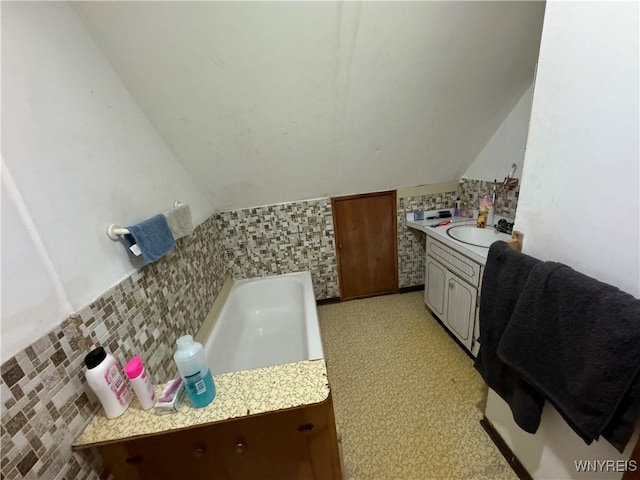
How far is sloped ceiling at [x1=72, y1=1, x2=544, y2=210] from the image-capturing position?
1.16 metres

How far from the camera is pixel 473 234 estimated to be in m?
2.18

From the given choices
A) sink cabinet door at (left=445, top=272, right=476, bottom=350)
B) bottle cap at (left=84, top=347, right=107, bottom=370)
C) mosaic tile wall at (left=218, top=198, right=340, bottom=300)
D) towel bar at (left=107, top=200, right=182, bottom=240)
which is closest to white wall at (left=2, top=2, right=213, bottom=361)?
towel bar at (left=107, top=200, right=182, bottom=240)

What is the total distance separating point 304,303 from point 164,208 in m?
1.23

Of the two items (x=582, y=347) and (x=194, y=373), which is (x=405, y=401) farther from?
(x=194, y=373)

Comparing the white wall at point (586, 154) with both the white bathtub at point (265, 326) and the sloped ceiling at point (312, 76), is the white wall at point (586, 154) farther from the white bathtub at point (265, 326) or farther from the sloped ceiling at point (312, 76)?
the white bathtub at point (265, 326)

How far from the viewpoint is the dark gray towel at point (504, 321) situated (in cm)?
96

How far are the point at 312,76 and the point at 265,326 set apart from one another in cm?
194

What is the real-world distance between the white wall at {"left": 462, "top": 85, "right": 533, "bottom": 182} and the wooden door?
0.75 m

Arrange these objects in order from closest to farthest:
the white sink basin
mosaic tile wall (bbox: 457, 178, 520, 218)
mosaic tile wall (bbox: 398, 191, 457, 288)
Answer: mosaic tile wall (bbox: 457, 178, 520, 218) → the white sink basin → mosaic tile wall (bbox: 398, 191, 457, 288)

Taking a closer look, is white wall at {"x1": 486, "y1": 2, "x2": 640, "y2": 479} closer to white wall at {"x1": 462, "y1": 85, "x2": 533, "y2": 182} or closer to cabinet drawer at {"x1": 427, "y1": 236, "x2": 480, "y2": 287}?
cabinet drawer at {"x1": 427, "y1": 236, "x2": 480, "y2": 287}

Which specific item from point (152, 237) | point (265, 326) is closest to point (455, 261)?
point (265, 326)

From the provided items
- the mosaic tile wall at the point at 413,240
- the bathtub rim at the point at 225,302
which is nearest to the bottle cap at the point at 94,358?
the bathtub rim at the point at 225,302

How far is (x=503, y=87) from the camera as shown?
1.71 metres

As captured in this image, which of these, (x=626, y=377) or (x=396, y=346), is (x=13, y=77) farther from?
(x=396, y=346)
